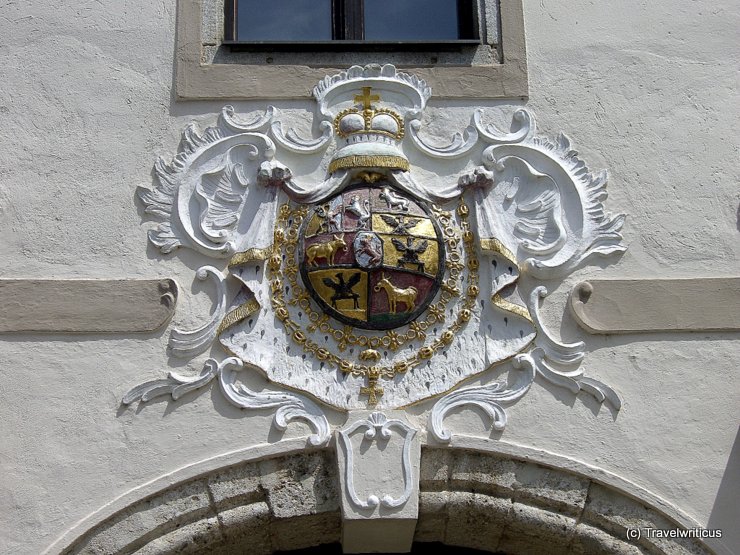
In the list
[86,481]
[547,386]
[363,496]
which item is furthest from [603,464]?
[86,481]

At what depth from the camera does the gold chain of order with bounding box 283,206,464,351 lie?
5.38 metres

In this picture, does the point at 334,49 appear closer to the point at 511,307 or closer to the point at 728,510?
the point at 511,307

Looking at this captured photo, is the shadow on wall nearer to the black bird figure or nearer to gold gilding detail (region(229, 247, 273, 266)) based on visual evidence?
the black bird figure

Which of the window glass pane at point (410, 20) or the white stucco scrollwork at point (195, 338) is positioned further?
the window glass pane at point (410, 20)

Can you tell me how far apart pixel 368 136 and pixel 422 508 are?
4.78 feet

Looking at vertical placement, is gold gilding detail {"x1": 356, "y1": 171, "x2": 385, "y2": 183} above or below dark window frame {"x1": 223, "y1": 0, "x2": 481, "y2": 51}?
below

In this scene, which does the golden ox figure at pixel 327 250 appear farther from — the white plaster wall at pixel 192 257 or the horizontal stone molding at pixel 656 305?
the horizontal stone molding at pixel 656 305

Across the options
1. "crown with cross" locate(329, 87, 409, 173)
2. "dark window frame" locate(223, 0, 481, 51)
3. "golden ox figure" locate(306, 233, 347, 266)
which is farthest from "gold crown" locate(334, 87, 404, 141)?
"golden ox figure" locate(306, 233, 347, 266)

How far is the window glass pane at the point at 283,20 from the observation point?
5.96 metres

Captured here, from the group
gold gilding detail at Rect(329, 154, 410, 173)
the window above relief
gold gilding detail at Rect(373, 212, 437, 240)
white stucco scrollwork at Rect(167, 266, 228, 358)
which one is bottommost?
white stucco scrollwork at Rect(167, 266, 228, 358)

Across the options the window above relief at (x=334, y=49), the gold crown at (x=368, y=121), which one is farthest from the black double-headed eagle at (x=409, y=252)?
the window above relief at (x=334, y=49)

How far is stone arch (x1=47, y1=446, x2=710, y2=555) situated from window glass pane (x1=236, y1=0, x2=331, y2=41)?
70.5 inches

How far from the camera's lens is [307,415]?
5270 millimetres

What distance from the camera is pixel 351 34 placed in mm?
5953
